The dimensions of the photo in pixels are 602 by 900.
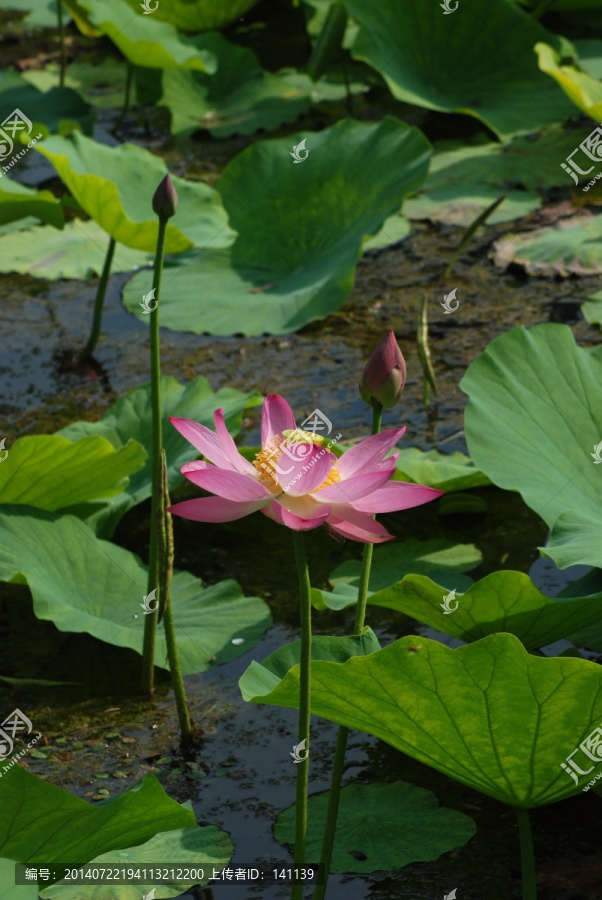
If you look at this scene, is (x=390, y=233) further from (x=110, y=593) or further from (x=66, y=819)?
(x=66, y=819)

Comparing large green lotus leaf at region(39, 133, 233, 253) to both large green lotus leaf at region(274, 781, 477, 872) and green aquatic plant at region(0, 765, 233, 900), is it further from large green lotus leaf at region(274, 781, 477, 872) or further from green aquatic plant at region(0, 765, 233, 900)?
green aquatic plant at region(0, 765, 233, 900)

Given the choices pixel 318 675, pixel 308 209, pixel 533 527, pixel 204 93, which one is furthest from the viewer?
pixel 204 93

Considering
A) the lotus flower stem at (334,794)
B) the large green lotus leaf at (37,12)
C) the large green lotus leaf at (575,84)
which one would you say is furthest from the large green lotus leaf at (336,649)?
the large green lotus leaf at (37,12)

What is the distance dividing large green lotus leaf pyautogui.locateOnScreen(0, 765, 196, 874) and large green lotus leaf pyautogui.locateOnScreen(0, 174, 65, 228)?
1.80 metres

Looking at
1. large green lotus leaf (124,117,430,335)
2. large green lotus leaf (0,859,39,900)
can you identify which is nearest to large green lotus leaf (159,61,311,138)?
large green lotus leaf (124,117,430,335)

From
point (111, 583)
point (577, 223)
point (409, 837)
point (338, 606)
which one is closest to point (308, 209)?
point (577, 223)

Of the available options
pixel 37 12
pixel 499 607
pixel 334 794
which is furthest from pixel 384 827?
pixel 37 12

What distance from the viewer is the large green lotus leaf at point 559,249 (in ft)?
11.1

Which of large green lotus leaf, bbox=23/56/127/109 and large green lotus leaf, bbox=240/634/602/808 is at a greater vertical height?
large green lotus leaf, bbox=240/634/602/808

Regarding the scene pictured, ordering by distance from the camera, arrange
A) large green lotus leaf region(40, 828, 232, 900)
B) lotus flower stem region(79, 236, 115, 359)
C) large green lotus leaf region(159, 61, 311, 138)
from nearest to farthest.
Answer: large green lotus leaf region(40, 828, 232, 900), lotus flower stem region(79, 236, 115, 359), large green lotus leaf region(159, 61, 311, 138)

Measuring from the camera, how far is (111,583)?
201 centimetres

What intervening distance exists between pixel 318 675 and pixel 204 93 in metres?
4.20

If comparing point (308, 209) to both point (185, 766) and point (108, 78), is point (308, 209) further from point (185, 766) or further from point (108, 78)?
point (108, 78)

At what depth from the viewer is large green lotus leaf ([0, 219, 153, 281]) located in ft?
11.0
